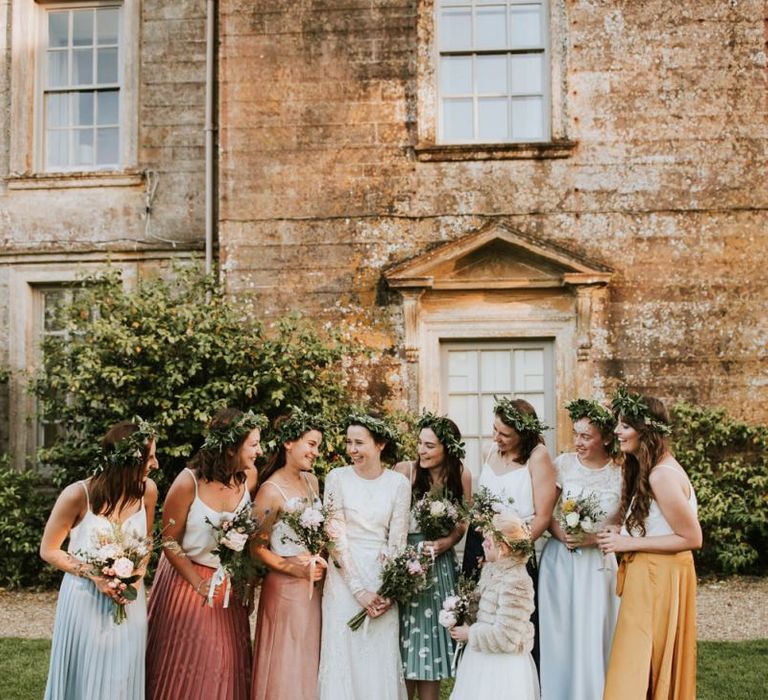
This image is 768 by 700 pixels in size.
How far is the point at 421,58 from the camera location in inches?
421

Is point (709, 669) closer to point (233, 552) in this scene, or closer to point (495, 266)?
point (233, 552)

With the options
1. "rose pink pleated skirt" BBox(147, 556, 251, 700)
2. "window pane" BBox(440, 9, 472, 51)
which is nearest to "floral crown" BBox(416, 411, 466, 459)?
"rose pink pleated skirt" BBox(147, 556, 251, 700)

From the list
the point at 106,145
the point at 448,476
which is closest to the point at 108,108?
the point at 106,145

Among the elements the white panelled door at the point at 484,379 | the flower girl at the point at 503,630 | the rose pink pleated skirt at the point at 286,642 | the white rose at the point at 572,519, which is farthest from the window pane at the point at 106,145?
the flower girl at the point at 503,630

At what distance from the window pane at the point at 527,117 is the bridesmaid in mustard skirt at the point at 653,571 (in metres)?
6.44

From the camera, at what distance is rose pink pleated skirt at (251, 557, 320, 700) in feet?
16.5

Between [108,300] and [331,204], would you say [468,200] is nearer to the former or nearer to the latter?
[331,204]

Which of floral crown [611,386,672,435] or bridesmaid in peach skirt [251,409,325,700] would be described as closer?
floral crown [611,386,672,435]

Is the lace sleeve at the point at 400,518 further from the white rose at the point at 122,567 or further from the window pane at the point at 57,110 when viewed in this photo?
the window pane at the point at 57,110

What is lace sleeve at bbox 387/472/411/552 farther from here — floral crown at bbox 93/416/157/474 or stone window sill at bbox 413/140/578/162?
stone window sill at bbox 413/140/578/162

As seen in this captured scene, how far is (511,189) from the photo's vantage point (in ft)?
34.8

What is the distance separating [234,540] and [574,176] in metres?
7.00

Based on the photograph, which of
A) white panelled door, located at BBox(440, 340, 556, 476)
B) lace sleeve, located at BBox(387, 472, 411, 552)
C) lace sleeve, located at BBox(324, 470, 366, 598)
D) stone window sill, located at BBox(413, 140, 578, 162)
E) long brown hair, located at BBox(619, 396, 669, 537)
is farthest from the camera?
white panelled door, located at BBox(440, 340, 556, 476)

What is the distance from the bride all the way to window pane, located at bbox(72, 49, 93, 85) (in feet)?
28.0
